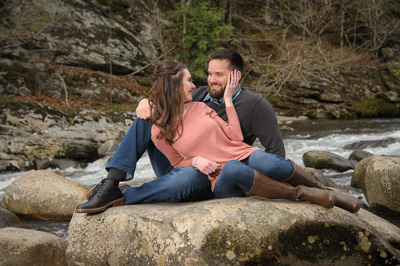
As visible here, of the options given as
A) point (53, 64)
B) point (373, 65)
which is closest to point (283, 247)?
point (53, 64)

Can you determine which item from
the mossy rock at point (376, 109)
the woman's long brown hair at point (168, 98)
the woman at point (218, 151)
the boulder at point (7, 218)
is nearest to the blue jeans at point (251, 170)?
the woman at point (218, 151)

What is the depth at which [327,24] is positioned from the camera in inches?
931

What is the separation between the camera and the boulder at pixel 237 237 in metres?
2.61

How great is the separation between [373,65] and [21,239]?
23.9m

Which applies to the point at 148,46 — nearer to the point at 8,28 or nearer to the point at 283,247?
the point at 8,28

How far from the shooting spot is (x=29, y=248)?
11.8ft

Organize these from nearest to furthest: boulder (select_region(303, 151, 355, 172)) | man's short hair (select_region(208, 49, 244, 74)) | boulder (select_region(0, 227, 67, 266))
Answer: boulder (select_region(0, 227, 67, 266)) → man's short hair (select_region(208, 49, 244, 74)) → boulder (select_region(303, 151, 355, 172))

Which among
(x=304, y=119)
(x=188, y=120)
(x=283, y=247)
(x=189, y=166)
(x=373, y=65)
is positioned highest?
(x=188, y=120)

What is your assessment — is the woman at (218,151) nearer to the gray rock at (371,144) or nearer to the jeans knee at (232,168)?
the jeans knee at (232,168)

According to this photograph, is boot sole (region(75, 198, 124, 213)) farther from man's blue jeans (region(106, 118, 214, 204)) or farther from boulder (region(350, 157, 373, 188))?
boulder (region(350, 157, 373, 188))

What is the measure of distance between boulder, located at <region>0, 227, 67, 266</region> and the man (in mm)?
921

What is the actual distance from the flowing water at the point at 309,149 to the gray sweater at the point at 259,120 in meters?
2.91

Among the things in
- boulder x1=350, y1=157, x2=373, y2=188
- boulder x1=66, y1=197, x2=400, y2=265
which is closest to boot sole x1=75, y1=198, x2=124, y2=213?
boulder x1=66, y1=197, x2=400, y2=265

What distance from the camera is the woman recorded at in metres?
2.97
